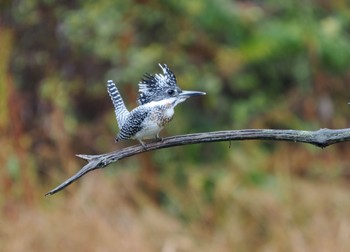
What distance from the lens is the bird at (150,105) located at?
144cm

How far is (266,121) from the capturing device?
24.0 ft

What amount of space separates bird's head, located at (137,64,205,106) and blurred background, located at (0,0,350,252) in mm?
3882

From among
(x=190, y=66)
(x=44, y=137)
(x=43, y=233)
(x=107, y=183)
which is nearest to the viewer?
(x=43, y=233)

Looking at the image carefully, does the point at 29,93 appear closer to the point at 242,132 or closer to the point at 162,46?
the point at 162,46

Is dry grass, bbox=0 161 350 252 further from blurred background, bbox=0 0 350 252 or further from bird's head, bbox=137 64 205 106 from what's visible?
bird's head, bbox=137 64 205 106

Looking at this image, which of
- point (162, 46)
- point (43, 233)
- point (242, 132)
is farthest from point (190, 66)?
point (242, 132)

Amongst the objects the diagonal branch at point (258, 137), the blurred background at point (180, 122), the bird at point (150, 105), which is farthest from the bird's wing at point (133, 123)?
the blurred background at point (180, 122)

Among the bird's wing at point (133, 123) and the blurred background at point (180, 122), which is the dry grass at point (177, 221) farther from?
the bird's wing at point (133, 123)

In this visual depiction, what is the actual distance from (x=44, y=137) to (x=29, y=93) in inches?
42.5

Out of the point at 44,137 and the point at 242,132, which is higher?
the point at 44,137

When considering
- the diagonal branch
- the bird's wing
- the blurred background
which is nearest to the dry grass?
the blurred background

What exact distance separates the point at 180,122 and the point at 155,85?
18.6 ft

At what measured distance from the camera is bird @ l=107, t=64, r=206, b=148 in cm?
144

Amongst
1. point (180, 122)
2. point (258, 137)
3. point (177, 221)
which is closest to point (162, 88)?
point (258, 137)
